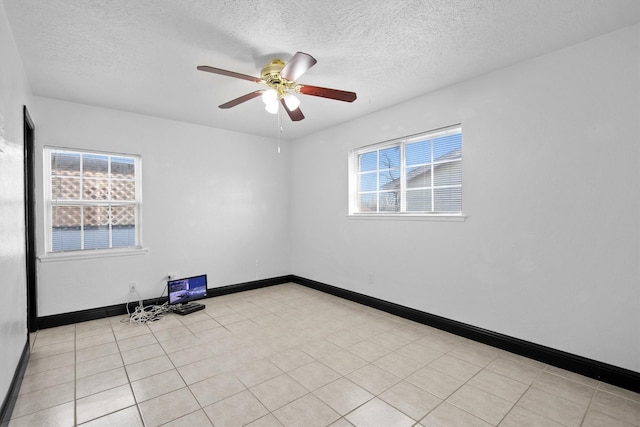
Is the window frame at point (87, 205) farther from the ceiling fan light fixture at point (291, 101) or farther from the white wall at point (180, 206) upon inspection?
the ceiling fan light fixture at point (291, 101)

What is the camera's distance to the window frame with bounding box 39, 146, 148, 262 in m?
3.45

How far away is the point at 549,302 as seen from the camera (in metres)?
2.53

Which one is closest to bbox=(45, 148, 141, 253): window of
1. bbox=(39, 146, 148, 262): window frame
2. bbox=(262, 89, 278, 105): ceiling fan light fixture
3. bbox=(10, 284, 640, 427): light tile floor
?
bbox=(39, 146, 148, 262): window frame

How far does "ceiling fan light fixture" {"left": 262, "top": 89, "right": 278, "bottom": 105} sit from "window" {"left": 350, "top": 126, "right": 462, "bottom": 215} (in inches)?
71.0

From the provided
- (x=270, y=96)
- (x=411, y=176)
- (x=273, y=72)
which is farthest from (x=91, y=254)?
(x=411, y=176)

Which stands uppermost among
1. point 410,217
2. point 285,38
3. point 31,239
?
point 285,38

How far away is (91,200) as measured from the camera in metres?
3.72

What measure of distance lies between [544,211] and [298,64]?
2302 millimetres

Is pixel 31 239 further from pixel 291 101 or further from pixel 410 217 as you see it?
pixel 410 217

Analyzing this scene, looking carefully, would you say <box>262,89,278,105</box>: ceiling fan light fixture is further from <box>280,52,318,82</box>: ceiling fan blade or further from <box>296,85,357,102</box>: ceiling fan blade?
<box>280,52,318,82</box>: ceiling fan blade

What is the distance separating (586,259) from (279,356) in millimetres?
2598

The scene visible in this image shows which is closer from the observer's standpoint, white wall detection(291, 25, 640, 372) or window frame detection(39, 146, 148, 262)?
white wall detection(291, 25, 640, 372)

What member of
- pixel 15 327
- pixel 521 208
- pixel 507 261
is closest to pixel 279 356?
pixel 15 327

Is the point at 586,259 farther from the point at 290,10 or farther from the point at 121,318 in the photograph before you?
the point at 121,318
